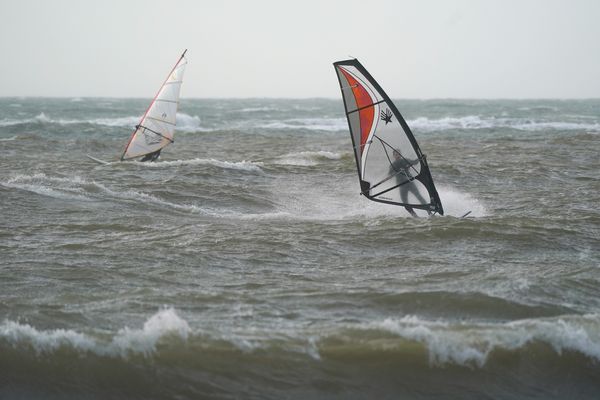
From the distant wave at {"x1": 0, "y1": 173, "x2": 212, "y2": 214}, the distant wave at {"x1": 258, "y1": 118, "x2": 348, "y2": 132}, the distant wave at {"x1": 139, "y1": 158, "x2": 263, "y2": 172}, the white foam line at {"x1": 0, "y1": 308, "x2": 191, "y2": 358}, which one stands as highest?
the distant wave at {"x1": 258, "y1": 118, "x2": 348, "y2": 132}

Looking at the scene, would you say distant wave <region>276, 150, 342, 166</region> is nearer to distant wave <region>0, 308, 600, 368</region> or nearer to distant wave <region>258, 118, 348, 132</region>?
distant wave <region>0, 308, 600, 368</region>

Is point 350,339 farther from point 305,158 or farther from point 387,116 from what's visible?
point 305,158

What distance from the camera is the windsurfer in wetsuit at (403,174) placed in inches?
428

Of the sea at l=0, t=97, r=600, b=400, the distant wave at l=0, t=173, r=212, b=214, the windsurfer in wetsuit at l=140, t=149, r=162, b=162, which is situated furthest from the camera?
the windsurfer in wetsuit at l=140, t=149, r=162, b=162

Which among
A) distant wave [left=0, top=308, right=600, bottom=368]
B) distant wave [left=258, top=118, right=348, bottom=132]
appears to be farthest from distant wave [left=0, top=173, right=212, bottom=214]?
distant wave [left=258, top=118, right=348, bottom=132]

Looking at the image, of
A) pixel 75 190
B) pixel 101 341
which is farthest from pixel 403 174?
pixel 75 190

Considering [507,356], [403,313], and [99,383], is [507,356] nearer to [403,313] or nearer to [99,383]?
[403,313]

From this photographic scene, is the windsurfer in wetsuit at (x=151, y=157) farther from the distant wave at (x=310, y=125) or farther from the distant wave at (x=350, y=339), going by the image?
the distant wave at (x=310, y=125)

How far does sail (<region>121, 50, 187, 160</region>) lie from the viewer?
63.0 ft

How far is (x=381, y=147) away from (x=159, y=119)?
33.3 feet

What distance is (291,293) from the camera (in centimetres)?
729

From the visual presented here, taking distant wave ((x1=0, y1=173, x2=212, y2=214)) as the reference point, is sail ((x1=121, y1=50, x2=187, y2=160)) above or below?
above

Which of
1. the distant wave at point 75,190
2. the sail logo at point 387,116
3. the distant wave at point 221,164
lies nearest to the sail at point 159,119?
the distant wave at point 221,164

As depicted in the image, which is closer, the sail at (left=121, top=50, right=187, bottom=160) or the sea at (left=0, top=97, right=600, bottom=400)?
the sea at (left=0, top=97, right=600, bottom=400)
